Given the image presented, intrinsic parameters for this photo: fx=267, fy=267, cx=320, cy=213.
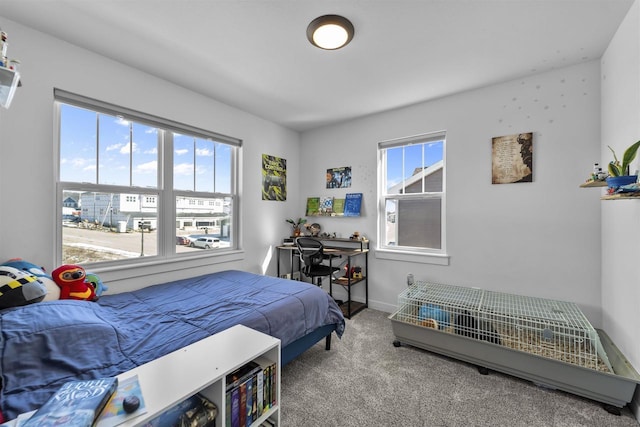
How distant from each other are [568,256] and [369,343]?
1.98 metres

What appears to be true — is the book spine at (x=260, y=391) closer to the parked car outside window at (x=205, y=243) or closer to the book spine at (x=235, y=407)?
the book spine at (x=235, y=407)

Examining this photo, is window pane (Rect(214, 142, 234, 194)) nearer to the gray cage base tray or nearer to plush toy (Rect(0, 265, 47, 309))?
plush toy (Rect(0, 265, 47, 309))

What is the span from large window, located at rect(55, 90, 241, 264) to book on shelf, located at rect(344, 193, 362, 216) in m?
1.56

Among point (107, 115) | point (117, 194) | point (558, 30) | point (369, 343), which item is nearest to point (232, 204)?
point (117, 194)

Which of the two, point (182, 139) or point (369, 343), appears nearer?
point (369, 343)

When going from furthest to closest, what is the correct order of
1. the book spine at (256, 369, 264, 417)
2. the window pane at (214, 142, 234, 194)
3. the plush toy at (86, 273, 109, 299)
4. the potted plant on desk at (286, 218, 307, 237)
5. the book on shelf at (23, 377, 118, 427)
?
the potted plant on desk at (286, 218, 307, 237)
the window pane at (214, 142, 234, 194)
the plush toy at (86, 273, 109, 299)
the book spine at (256, 369, 264, 417)
the book on shelf at (23, 377, 118, 427)

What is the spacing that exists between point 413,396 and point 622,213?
6.46ft

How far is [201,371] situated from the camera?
115 centimetres

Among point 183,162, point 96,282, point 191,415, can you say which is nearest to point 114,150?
point 183,162

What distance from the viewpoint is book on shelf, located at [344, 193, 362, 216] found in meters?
3.68

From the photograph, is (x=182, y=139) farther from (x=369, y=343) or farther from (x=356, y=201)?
(x=369, y=343)

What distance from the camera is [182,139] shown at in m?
2.96

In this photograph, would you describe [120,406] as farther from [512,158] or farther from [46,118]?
[512,158]

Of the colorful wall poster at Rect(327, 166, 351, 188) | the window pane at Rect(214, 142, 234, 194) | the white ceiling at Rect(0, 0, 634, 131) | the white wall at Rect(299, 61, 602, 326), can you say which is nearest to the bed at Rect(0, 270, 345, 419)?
the window pane at Rect(214, 142, 234, 194)
